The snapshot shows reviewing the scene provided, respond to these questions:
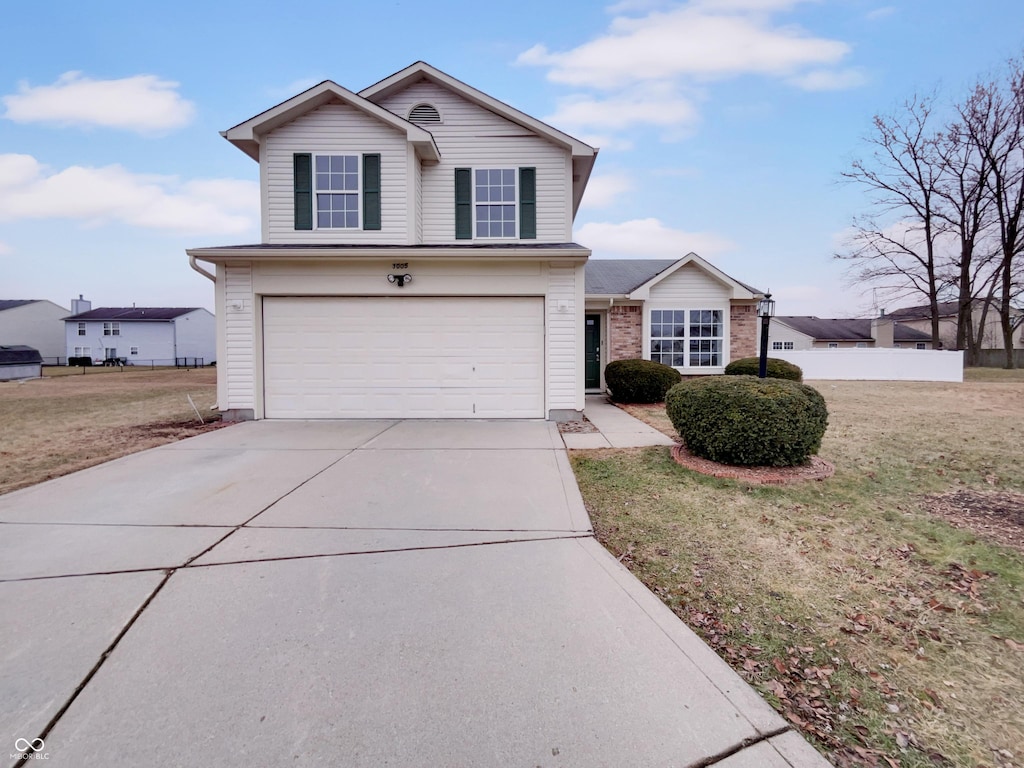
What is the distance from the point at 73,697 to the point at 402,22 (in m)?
13.0

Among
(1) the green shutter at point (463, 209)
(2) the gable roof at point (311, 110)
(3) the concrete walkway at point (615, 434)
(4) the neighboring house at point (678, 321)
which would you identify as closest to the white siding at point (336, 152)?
(2) the gable roof at point (311, 110)

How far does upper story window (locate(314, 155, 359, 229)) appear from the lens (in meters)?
10.2

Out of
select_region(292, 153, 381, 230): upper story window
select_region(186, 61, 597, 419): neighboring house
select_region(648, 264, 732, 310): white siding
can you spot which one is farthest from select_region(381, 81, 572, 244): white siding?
select_region(648, 264, 732, 310): white siding

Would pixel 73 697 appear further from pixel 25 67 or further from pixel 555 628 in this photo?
pixel 25 67

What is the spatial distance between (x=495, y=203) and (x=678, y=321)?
7781 mm

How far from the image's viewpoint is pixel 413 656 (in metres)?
2.39

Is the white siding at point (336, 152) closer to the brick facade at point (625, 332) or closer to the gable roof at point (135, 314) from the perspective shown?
the brick facade at point (625, 332)

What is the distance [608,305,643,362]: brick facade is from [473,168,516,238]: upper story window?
569cm

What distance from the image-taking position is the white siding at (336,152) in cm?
1012

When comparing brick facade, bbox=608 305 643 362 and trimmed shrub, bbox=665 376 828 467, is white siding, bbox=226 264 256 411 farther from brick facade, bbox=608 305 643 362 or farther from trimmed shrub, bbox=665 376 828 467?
brick facade, bbox=608 305 643 362

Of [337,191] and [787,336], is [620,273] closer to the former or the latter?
[337,191]

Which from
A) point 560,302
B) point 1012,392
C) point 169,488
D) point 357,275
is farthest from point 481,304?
point 1012,392

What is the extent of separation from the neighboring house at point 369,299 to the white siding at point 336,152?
21 millimetres

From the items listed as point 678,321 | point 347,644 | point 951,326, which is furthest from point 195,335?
point 951,326
